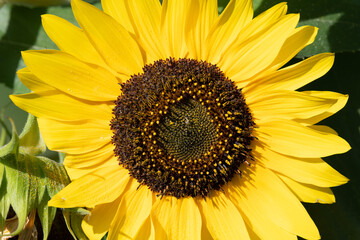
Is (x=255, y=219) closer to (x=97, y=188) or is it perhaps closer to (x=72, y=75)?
(x=97, y=188)

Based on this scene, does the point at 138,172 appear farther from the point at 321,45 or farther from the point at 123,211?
the point at 321,45

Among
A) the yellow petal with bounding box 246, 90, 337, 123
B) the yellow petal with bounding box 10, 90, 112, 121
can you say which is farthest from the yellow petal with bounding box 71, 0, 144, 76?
the yellow petal with bounding box 246, 90, 337, 123

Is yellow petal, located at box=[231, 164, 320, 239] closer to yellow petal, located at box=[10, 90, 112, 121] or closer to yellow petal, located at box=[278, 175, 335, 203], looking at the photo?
yellow petal, located at box=[278, 175, 335, 203]

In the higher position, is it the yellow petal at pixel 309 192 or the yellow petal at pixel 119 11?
the yellow petal at pixel 119 11

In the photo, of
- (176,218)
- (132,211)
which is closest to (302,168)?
(176,218)

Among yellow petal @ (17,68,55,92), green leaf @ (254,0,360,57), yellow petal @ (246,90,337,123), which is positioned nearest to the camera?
yellow petal @ (246,90,337,123)

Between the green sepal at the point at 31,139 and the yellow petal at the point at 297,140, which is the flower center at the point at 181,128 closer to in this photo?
the yellow petal at the point at 297,140

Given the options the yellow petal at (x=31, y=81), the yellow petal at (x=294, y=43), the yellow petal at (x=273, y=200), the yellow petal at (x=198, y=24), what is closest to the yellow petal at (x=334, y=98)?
the yellow petal at (x=294, y=43)
